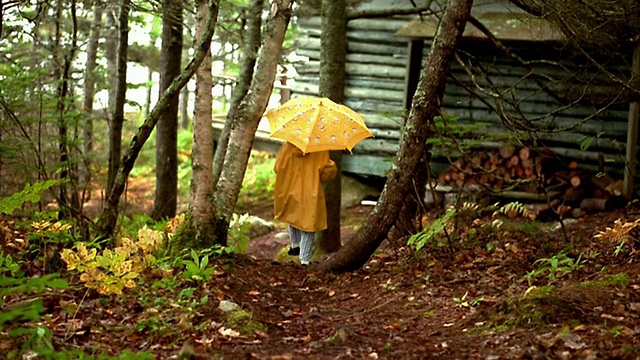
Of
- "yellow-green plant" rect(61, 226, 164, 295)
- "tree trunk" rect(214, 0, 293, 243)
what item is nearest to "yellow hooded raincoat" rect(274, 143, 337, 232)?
"tree trunk" rect(214, 0, 293, 243)

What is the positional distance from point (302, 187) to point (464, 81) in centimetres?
763

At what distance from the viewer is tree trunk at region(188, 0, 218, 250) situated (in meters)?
7.95

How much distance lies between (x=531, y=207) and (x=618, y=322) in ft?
30.5

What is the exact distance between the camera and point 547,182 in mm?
14797

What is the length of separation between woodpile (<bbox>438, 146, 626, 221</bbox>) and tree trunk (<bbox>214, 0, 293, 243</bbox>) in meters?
5.83

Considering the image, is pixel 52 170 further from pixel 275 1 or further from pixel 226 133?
pixel 275 1

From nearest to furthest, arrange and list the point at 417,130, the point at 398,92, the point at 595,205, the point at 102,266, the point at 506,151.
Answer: the point at 102,266 < the point at 417,130 < the point at 595,205 < the point at 506,151 < the point at 398,92

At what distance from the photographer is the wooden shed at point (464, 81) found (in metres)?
14.4

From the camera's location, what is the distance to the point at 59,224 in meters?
7.50

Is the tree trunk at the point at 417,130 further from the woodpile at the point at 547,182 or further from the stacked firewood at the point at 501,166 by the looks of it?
the stacked firewood at the point at 501,166

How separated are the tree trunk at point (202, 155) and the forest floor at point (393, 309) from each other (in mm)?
423

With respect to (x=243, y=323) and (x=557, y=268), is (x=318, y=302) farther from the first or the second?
(x=557, y=268)

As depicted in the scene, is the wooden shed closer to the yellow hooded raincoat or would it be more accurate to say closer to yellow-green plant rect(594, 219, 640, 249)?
the yellow hooded raincoat

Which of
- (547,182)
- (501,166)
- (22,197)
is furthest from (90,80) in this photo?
(547,182)
